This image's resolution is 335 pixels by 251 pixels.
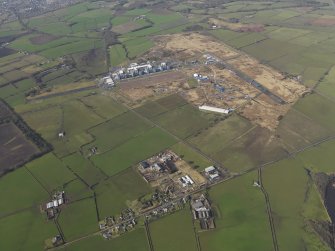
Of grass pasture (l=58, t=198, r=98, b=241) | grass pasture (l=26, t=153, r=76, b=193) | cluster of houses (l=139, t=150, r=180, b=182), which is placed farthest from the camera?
cluster of houses (l=139, t=150, r=180, b=182)

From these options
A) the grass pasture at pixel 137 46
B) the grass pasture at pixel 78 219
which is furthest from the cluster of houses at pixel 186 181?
the grass pasture at pixel 137 46

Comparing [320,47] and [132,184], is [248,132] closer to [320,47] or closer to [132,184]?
[132,184]

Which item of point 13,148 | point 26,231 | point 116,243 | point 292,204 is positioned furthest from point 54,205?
point 292,204

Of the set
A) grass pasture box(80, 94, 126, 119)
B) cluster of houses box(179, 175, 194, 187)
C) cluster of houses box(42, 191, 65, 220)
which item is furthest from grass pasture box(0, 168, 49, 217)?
grass pasture box(80, 94, 126, 119)

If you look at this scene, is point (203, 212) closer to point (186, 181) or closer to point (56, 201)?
point (186, 181)

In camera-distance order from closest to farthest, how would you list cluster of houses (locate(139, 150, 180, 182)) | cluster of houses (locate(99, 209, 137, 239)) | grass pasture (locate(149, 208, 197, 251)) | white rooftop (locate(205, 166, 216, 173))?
grass pasture (locate(149, 208, 197, 251)), cluster of houses (locate(99, 209, 137, 239)), white rooftop (locate(205, 166, 216, 173)), cluster of houses (locate(139, 150, 180, 182))

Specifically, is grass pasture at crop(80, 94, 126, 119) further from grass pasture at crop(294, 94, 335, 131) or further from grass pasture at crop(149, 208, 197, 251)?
grass pasture at crop(294, 94, 335, 131)
